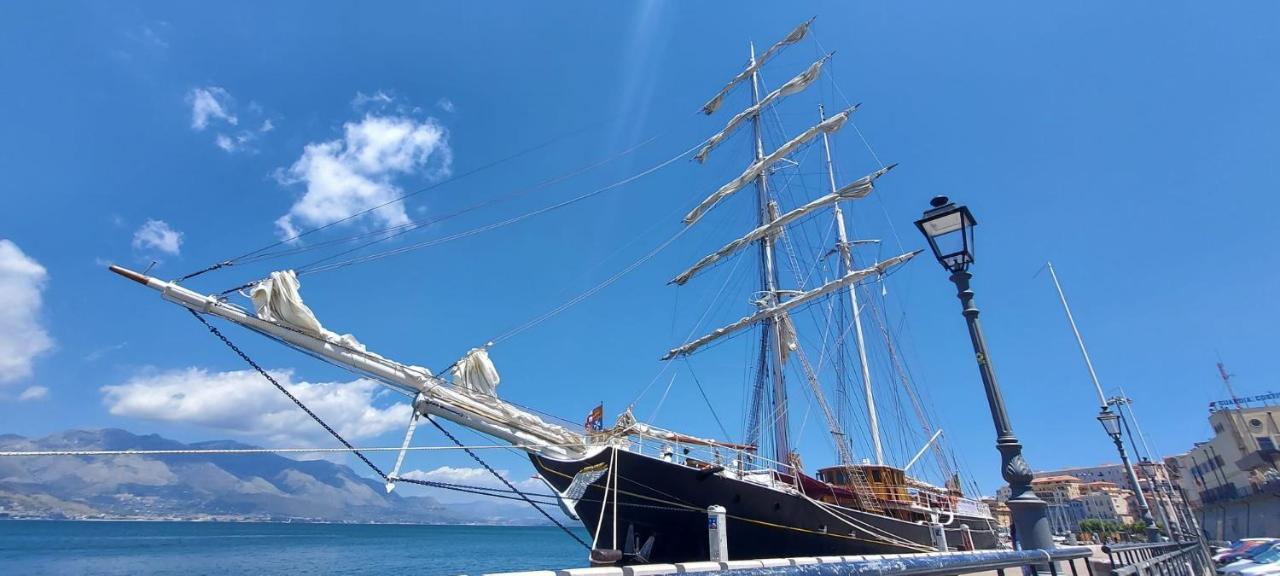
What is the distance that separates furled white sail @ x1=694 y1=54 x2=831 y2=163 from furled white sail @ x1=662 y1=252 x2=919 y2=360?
1169 centimetres

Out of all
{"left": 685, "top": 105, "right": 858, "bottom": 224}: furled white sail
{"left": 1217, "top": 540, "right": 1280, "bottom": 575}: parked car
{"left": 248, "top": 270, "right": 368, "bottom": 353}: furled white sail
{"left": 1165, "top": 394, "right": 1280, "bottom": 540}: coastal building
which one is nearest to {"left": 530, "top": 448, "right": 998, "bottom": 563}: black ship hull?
{"left": 248, "top": 270, "right": 368, "bottom": 353}: furled white sail

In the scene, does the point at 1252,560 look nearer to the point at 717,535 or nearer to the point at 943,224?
the point at 717,535

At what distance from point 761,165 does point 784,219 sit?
4.26 m

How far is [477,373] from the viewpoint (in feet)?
45.9

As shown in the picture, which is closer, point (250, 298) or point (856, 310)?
point (250, 298)

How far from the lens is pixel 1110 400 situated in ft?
73.8

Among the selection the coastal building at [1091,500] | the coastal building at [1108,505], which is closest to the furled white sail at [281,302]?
the coastal building at [1091,500]

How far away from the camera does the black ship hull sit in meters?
14.8

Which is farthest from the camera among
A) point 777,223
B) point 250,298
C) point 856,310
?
point 856,310

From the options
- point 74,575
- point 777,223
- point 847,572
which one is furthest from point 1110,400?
point 74,575

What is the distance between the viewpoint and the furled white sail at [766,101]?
104 feet

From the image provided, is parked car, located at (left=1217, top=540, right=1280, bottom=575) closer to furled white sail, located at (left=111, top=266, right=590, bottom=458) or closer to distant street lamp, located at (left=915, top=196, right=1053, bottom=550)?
distant street lamp, located at (left=915, top=196, right=1053, bottom=550)

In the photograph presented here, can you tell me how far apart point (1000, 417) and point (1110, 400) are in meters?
23.7

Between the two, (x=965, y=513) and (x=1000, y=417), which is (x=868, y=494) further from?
(x=1000, y=417)
